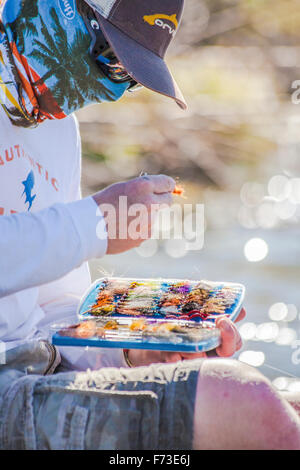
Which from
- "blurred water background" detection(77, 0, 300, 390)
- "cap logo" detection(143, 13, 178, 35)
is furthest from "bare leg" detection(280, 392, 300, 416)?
"blurred water background" detection(77, 0, 300, 390)

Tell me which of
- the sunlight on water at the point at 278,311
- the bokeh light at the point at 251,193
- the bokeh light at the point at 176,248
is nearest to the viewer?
the sunlight on water at the point at 278,311

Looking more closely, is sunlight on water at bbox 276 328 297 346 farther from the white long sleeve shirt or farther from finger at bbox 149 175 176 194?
finger at bbox 149 175 176 194

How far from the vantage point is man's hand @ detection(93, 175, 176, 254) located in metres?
1.44

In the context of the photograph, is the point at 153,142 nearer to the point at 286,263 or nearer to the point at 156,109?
the point at 156,109

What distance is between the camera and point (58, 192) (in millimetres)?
1973

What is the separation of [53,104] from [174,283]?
63cm

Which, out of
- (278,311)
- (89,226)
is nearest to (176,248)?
(278,311)

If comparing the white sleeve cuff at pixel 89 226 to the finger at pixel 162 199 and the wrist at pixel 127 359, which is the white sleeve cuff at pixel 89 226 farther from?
the wrist at pixel 127 359

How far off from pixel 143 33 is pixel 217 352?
91cm

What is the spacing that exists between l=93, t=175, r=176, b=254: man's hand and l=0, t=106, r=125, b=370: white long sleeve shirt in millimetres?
34

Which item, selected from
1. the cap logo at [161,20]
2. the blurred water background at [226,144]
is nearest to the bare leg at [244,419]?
the cap logo at [161,20]

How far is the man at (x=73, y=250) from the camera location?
1281 millimetres

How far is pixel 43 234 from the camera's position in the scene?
4.42 feet

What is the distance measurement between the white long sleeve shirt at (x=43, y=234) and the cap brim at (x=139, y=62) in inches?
14.4
